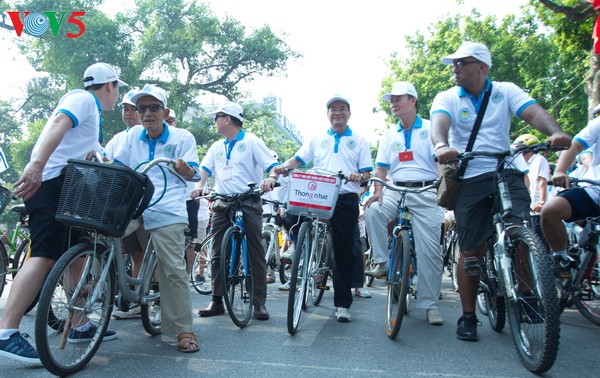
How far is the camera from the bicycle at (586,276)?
450cm

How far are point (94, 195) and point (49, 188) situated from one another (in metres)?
0.62

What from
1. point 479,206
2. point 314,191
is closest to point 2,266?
point 314,191

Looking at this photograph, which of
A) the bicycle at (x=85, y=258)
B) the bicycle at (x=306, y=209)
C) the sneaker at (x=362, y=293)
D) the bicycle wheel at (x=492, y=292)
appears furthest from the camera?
the sneaker at (x=362, y=293)

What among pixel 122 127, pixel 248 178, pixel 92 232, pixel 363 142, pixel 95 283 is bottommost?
pixel 95 283

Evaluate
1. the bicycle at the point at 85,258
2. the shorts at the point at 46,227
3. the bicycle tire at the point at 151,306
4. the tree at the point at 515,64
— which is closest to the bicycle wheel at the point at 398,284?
the bicycle tire at the point at 151,306

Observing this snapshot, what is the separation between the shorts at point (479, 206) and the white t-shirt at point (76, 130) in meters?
2.66

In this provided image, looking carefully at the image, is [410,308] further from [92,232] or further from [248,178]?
[92,232]

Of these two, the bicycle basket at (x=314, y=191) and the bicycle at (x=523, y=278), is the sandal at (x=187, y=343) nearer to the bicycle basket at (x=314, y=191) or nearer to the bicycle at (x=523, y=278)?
the bicycle basket at (x=314, y=191)

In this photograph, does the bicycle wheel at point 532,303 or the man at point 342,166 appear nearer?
the bicycle wheel at point 532,303

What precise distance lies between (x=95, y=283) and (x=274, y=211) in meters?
5.54

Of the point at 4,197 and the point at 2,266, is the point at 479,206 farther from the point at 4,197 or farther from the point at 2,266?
the point at 2,266

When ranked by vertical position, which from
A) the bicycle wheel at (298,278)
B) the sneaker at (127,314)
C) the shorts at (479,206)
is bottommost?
the sneaker at (127,314)

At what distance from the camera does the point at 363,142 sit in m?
5.76

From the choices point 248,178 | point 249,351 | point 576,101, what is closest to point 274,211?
point 248,178
